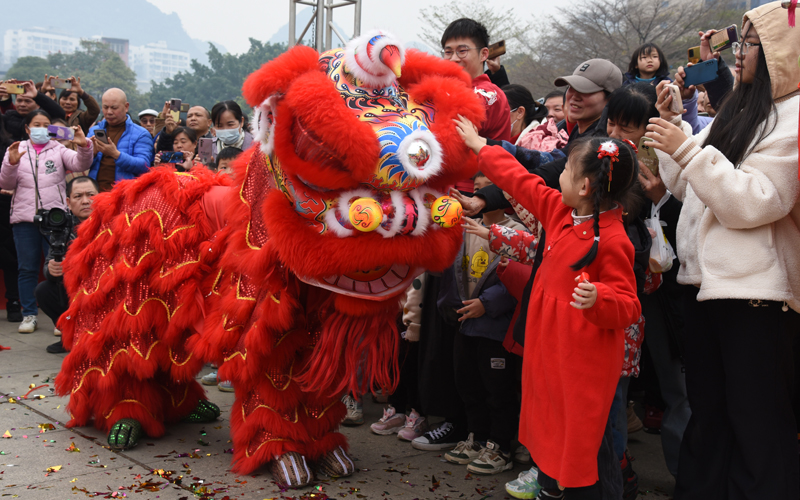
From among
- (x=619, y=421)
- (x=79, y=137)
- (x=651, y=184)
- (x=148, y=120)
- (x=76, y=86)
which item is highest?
(x=76, y=86)

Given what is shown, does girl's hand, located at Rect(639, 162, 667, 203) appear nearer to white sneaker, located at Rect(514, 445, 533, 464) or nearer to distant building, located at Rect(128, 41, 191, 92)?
white sneaker, located at Rect(514, 445, 533, 464)

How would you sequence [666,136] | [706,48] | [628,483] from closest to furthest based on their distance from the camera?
1. [666,136]
2. [706,48]
3. [628,483]

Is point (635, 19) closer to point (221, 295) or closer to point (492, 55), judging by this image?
point (492, 55)

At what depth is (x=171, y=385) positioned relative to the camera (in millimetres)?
3617

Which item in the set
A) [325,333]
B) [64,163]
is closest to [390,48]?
[325,333]

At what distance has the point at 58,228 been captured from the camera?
509cm

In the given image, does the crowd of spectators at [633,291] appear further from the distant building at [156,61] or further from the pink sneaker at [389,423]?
the distant building at [156,61]

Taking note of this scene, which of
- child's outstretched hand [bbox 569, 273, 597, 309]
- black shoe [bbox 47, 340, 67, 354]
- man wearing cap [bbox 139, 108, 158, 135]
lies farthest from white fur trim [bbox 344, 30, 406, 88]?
man wearing cap [bbox 139, 108, 158, 135]

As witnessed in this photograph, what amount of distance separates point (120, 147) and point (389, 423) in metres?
3.83

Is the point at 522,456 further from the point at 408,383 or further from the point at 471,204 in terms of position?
the point at 471,204

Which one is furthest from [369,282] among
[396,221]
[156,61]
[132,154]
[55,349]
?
[156,61]

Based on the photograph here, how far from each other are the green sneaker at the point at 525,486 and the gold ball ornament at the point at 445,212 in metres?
1.18

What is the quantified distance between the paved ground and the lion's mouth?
0.90 m


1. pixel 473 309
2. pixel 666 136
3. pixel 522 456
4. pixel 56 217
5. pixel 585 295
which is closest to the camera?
pixel 585 295
